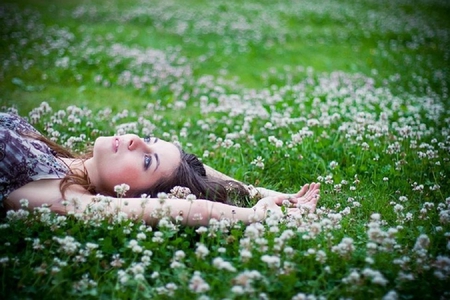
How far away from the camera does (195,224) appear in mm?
4426

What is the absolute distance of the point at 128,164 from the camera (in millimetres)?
4754

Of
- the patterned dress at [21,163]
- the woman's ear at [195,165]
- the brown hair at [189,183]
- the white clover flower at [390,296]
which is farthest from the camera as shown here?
the woman's ear at [195,165]

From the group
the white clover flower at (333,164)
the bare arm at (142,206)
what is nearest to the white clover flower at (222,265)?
the bare arm at (142,206)

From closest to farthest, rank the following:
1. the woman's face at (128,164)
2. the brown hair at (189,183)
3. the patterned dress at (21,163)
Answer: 1. the patterned dress at (21,163)
2. the woman's face at (128,164)
3. the brown hair at (189,183)

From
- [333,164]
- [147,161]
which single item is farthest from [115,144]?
[333,164]

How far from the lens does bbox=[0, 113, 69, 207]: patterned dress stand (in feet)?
15.0

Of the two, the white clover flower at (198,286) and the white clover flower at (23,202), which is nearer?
the white clover flower at (198,286)

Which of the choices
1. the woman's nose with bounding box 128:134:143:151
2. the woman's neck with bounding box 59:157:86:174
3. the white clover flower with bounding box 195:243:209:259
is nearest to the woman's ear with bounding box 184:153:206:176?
the woman's nose with bounding box 128:134:143:151

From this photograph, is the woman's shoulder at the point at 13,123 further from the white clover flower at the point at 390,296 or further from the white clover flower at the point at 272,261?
the white clover flower at the point at 390,296

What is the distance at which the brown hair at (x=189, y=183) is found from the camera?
16.0 feet

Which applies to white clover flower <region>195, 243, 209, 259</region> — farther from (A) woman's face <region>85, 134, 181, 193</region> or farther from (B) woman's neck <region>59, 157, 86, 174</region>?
(B) woman's neck <region>59, 157, 86, 174</region>

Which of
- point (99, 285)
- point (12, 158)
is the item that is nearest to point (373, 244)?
point (99, 285)

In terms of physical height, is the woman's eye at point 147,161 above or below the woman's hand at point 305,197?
above

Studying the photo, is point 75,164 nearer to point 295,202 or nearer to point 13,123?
point 13,123
